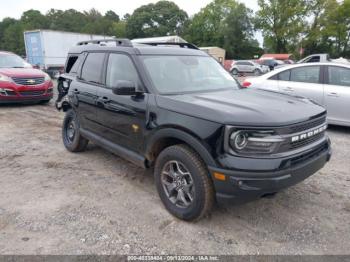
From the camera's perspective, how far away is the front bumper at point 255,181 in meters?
2.58

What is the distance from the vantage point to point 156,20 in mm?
67312

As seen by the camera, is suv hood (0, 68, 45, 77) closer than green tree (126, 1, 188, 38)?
Yes

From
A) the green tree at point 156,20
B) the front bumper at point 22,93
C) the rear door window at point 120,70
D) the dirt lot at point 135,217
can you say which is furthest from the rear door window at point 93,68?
the green tree at point 156,20

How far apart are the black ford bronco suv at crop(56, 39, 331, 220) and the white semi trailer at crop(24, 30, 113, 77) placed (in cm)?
1776

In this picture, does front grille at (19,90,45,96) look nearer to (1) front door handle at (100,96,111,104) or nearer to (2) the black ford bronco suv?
(2) the black ford bronco suv

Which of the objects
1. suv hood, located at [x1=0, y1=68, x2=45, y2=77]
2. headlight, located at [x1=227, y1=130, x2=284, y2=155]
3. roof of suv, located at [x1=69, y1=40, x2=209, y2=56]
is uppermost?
roof of suv, located at [x1=69, y1=40, x2=209, y2=56]

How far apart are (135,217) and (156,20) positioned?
2722 inches

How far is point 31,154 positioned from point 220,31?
54755 mm

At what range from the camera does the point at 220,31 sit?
182 feet

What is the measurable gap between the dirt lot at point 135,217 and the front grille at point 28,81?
5205 millimetres

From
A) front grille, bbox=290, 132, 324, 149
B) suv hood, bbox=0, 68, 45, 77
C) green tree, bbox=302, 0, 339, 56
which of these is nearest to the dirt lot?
front grille, bbox=290, 132, 324, 149

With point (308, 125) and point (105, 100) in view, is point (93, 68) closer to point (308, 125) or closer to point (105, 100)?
point (105, 100)

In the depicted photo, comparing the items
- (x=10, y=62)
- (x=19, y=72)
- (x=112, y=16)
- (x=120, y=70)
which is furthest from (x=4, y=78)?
(x=112, y=16)

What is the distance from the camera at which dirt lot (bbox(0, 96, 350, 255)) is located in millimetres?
2777
